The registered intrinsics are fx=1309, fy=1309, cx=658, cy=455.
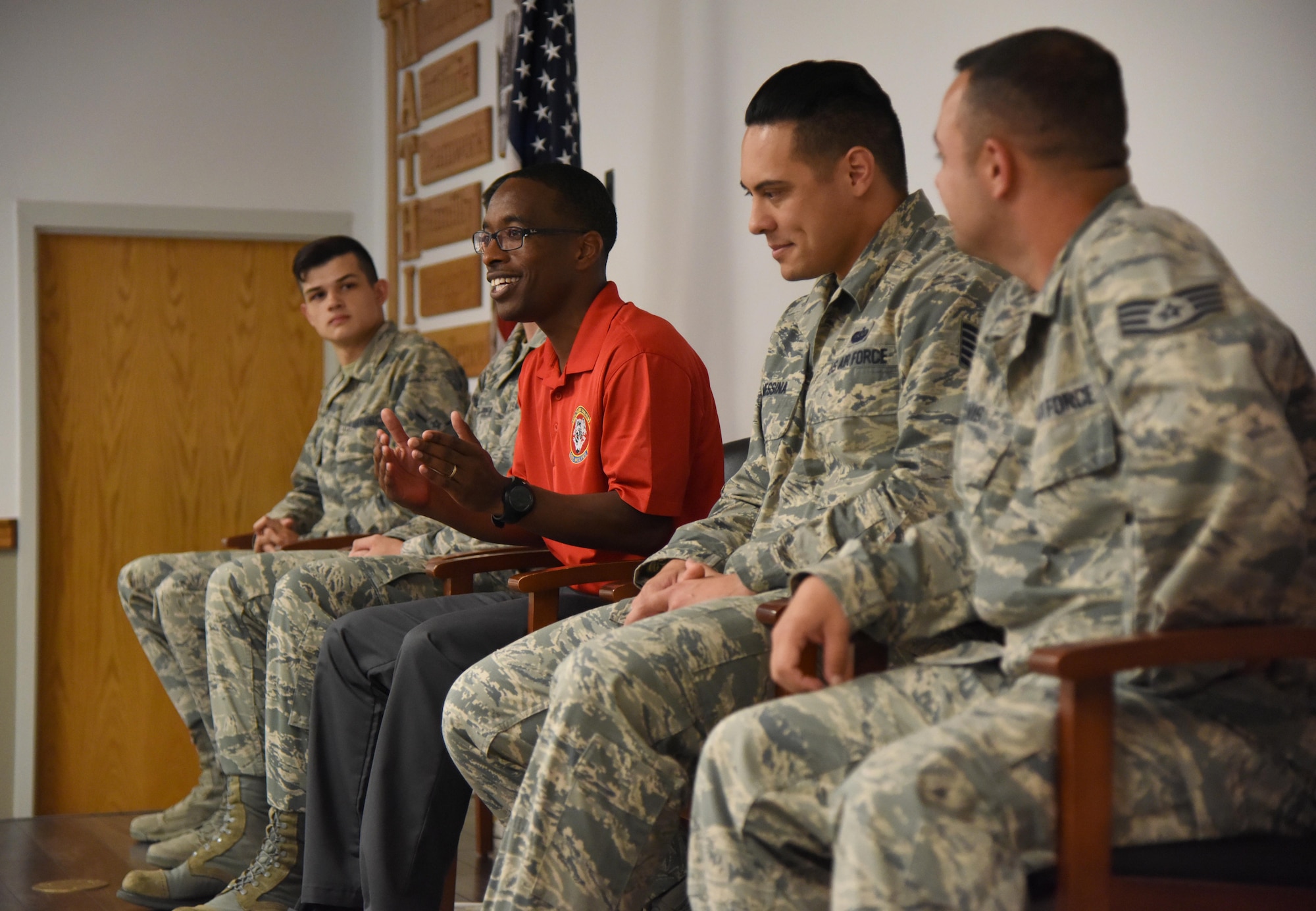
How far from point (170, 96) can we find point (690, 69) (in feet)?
7.72

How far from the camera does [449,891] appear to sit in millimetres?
2193

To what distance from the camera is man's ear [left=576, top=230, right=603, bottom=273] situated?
267cm

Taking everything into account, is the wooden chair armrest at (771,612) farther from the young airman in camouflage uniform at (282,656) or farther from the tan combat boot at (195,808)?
the tan combat boot at (195,808)

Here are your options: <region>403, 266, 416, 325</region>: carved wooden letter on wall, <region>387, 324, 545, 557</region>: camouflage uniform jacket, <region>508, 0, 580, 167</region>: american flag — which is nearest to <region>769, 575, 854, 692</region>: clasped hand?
<region>387, 324, 545, 557</region>: camouflage uniform jacket

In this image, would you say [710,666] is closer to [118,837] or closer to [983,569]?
[983,569]

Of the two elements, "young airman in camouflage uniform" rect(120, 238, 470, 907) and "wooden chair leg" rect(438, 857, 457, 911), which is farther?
"young airman in camouflage uniform" rect(120, 238, 470, 907)

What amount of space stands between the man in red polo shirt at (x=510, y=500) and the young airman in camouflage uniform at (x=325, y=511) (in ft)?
2.28

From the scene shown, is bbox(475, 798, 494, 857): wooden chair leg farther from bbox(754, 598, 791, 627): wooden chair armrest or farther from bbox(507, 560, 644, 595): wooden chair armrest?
bbox(754, 598, 791, 627): wooden chair armrest

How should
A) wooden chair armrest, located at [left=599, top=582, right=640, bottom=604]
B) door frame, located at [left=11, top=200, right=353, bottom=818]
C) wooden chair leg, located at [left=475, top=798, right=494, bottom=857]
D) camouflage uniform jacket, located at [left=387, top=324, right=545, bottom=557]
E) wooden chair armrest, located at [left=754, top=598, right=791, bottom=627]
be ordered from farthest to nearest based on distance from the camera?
door frame, located at [left=11, top=200, right=353, bottom=818]
wooden chair leg, located at [left=475, top=798, right=494, bottom=857]
camouflage uniform jacket, located at [left=387, top=324, right=545, bottom=557]
wooden chair armrest, located at [left=599, top=582, right=640, bottom=604]
wooden chair armrest, located at [left=754, top=598, right=791, bottom=627]

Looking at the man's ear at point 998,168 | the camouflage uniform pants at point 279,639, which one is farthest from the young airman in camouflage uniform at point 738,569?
the camouflage uniform pants at point 279,639

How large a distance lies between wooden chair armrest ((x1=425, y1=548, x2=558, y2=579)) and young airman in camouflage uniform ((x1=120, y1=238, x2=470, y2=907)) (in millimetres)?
653

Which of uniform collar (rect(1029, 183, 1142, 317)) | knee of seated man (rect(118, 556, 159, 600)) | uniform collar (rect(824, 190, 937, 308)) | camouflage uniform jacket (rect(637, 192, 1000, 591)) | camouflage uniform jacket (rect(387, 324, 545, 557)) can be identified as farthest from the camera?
knee of seated man (rect(118, 556, 159, 600))

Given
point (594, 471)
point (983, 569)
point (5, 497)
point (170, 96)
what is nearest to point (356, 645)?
point (594, 471)

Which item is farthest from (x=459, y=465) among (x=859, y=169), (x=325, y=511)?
(x=325, y=511)
